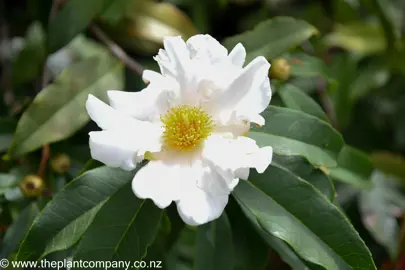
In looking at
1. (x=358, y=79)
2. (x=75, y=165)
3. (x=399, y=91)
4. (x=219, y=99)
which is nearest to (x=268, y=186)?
(x=219, y=99)

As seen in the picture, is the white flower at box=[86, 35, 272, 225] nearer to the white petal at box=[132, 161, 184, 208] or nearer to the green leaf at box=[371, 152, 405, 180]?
the white petal at box=[132, 161, 184, 208]

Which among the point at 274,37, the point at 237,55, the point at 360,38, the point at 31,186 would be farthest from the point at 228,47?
the point at 360,38

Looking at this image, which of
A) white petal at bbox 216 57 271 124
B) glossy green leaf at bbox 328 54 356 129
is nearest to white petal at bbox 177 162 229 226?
white petal at bbox 216 57 271 124

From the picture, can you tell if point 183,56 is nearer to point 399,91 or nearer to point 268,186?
point 268,186

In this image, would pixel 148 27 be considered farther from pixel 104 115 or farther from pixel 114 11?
pixel 104 115

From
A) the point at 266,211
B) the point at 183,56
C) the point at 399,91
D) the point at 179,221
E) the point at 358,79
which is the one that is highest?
the point at 183,56

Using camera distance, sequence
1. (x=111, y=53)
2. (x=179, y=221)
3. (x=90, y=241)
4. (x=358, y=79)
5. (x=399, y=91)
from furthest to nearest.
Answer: (x=399, y=91), (x=358, y=79), (x=111, y=53), (x=179, y=221), (x=90, y=241)
